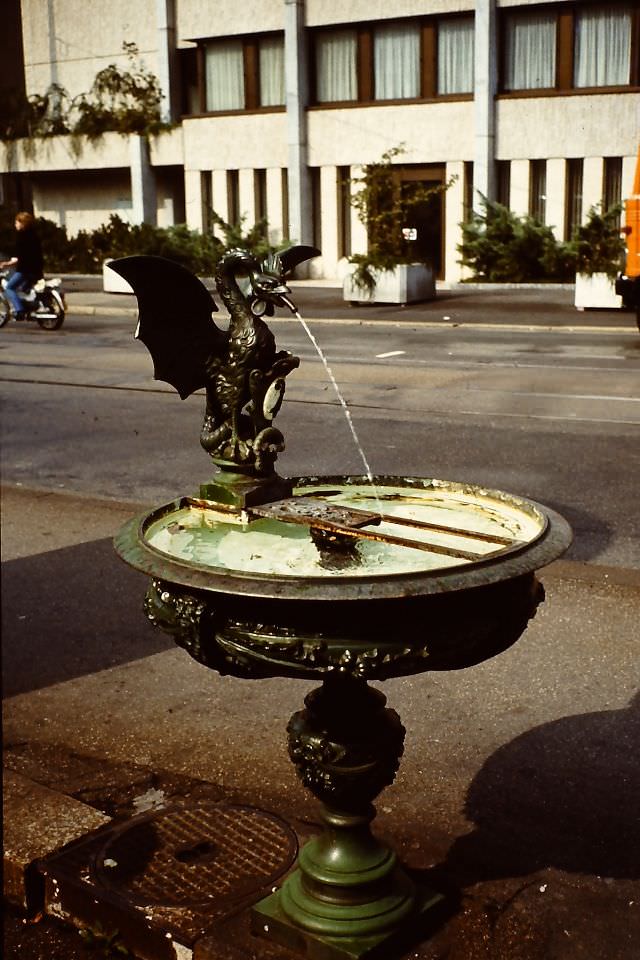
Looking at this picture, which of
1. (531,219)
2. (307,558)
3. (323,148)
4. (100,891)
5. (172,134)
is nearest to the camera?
(307,558)

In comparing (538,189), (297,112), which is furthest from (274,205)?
(538,189)

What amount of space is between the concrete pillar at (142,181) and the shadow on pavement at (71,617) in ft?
101

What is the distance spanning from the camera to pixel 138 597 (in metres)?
6.73

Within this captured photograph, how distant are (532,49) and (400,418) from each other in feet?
70.4

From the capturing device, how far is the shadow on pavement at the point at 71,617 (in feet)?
18.8

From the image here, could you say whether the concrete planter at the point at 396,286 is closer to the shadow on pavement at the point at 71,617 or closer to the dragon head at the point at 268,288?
the shadow on pavement at the point at 71,617

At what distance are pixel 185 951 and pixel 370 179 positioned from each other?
958 inches

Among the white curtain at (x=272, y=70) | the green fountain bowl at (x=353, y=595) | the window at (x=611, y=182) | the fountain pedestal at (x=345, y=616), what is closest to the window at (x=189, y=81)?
the white curtain at (x=272, y=70)

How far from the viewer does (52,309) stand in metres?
22.0

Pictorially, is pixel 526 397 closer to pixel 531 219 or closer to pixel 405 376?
pixel 405 376

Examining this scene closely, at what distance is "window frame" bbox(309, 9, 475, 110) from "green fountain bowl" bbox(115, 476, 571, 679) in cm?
2946

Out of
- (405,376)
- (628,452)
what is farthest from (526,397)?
(628,452)

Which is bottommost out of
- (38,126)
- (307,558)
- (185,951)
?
(185,951)

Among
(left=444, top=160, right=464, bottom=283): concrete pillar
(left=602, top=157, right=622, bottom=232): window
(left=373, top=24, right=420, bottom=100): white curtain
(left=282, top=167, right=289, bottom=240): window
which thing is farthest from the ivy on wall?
(left=602, top=157, right=622, bottom=232): window
